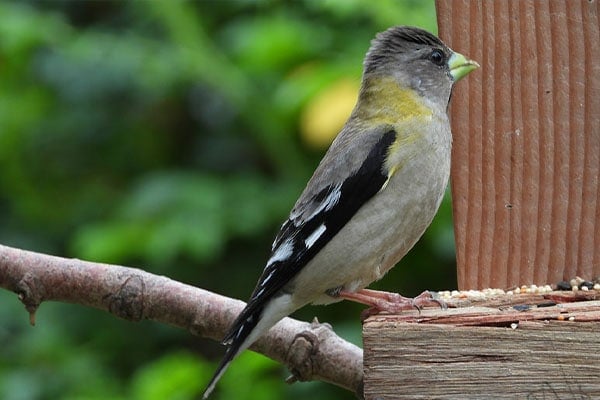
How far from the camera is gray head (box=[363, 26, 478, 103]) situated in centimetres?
402

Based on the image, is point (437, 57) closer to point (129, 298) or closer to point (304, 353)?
point (304, 353)

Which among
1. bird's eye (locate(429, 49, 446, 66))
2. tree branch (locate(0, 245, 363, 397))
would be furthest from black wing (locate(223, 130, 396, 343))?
bird's eye (locate(429, 49, 446, 66))

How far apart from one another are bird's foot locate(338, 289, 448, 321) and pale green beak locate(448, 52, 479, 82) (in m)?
0.80

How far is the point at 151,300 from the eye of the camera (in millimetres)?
3607

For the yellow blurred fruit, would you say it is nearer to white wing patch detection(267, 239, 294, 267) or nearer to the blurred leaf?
the blurred leaf

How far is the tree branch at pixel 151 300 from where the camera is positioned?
11.7ft

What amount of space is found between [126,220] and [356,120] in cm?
194

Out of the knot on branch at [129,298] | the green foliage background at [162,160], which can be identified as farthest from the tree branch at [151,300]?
the green foliage background at [162,160]

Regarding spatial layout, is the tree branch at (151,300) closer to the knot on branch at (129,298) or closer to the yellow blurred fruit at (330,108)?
the knot on branch at (129,298)

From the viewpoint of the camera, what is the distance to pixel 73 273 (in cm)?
358

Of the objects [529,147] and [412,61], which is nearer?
[529,147]

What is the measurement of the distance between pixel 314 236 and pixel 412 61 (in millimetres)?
891

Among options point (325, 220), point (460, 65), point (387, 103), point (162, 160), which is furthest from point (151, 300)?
point (162, 160)

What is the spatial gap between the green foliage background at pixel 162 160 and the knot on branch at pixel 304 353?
1.03m
